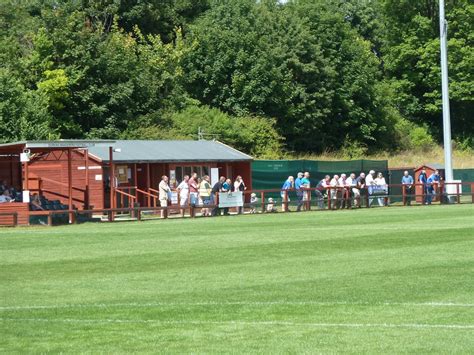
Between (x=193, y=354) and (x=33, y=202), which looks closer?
(x=193, y=354)

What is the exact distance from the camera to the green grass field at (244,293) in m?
10.6

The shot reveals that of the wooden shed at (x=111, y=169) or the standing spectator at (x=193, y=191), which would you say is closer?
the standing spectator at (x=193, y=191)

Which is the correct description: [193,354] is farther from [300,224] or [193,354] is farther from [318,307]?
[300,224]

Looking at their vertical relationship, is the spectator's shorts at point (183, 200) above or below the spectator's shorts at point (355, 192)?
below

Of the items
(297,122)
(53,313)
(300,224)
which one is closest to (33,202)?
(300,224)

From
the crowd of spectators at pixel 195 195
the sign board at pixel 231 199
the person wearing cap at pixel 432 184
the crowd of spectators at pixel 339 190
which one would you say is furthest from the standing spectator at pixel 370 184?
the sign board at pixel 231 199

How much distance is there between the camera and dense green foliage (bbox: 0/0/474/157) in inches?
2393

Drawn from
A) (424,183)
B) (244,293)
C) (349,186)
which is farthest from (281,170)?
(244,293)

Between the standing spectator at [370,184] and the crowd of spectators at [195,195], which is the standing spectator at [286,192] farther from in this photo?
the standing spectator at [370,184]

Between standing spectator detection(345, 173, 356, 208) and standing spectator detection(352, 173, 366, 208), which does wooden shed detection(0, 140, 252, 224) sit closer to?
standing spectator detection(345, 173, 356, 208)

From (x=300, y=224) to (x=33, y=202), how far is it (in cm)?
1105

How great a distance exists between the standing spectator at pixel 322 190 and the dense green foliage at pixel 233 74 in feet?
48.2

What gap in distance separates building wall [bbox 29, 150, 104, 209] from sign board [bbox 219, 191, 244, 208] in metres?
5.89

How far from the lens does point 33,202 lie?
38.2 m
